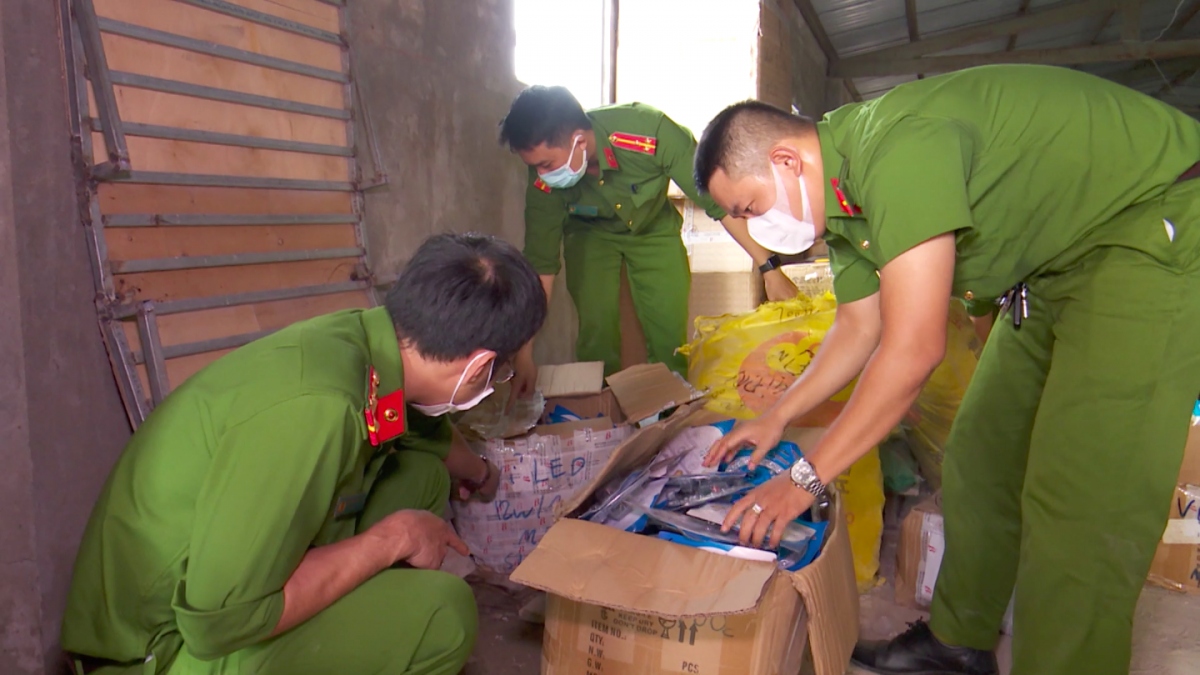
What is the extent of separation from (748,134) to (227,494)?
93 cm

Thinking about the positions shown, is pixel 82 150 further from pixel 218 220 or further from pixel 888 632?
pixel 888 632

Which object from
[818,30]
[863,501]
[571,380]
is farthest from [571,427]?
[818,30]

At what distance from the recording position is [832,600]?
117cm

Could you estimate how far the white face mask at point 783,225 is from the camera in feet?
4.14

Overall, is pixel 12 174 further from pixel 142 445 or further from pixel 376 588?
pixel 376 588

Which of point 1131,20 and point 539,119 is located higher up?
point 1131,20

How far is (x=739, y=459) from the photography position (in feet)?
5.25

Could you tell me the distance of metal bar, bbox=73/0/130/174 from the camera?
140 centimetres

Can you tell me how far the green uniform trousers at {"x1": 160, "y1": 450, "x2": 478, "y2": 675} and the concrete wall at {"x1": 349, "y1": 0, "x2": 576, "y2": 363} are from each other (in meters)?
1.28

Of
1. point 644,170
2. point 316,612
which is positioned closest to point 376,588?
point 316,612

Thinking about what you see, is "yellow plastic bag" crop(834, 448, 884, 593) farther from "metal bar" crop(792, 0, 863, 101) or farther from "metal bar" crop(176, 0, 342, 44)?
"metal bar" crop(792, 0, 863, 101)

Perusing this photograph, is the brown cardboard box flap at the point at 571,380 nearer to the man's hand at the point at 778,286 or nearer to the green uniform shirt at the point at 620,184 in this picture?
the green uniform shirt at the point at 620,184

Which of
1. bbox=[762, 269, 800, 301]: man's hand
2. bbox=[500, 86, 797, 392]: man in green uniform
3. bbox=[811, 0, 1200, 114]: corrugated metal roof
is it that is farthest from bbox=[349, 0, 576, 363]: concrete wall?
bbox=[811, 0, 1200, 114]: corrugated metal roof

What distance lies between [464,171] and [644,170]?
0.64 metres
